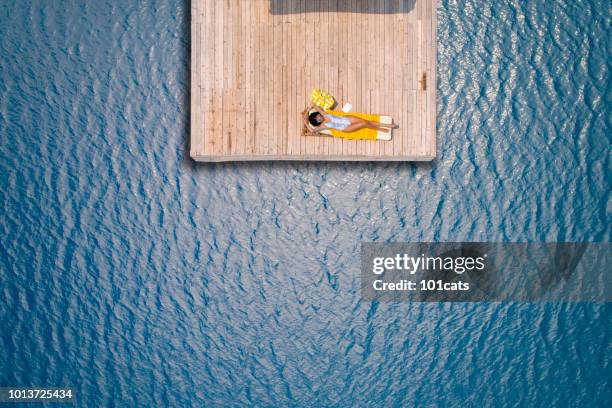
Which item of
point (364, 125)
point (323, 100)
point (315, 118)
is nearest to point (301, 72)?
point (323, 100)

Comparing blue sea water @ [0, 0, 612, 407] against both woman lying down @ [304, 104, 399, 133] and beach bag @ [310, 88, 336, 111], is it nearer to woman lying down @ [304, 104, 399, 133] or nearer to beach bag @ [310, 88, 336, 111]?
woman lying down @ [304, 104, 399, 133]

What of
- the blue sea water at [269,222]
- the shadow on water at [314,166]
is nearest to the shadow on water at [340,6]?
the blue sea water at [269,222]

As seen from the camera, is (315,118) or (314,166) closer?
(315,118)

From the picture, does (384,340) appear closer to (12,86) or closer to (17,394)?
(17,394)

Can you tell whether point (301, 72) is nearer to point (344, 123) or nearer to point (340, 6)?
point (344, 123)

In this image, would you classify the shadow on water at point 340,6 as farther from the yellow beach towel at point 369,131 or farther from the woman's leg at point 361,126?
the woman's leg at point 361,126
